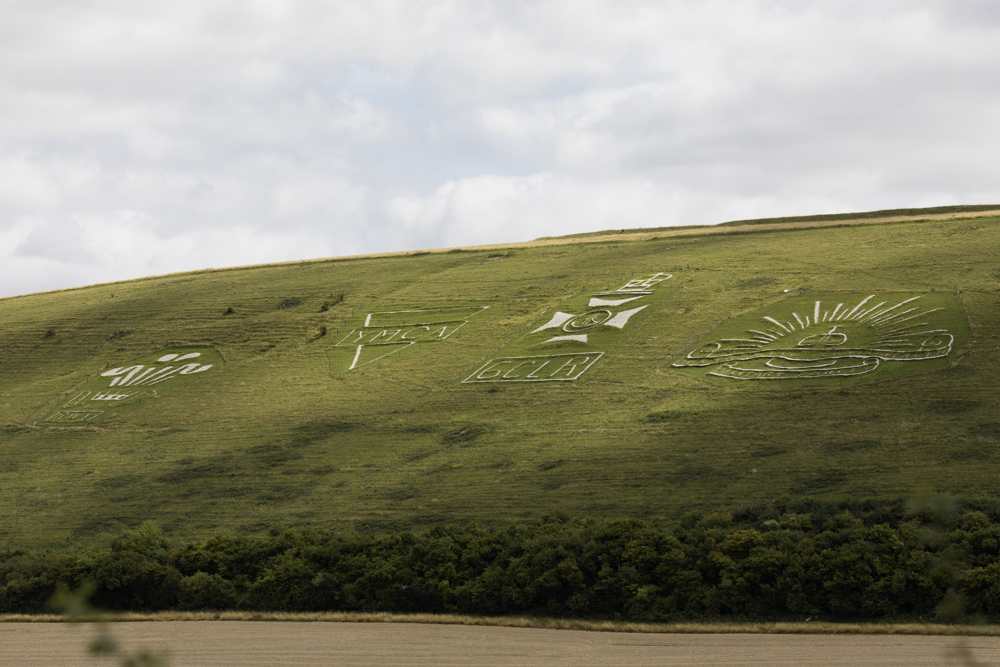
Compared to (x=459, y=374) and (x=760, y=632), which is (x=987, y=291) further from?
(x=760, y=632)

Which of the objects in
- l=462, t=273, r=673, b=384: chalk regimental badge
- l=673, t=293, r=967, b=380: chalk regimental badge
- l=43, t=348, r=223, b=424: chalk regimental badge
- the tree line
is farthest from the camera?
l=43, t=348, r=223, b=424: chalk regimental badge

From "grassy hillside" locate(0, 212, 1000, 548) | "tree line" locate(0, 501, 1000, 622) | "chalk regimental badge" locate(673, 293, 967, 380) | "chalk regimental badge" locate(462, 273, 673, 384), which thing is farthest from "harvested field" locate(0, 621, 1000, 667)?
"chalk regimental badge" locate(462, 273, 673, 384)

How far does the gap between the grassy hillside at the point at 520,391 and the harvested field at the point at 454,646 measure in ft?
31.3

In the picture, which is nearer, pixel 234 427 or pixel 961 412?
pixel 961 412

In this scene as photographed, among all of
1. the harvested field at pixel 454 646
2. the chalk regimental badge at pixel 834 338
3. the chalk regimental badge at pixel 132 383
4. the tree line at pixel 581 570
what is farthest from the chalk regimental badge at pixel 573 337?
the harvested field at pixel 454 646

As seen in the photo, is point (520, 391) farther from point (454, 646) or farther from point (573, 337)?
point (454, 646)

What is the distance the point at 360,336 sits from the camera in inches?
2441

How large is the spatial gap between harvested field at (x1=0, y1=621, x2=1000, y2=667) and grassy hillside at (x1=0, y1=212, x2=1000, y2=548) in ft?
31.3

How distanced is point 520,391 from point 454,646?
2643 centimetres

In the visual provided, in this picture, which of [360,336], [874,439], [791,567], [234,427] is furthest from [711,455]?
[360,336]

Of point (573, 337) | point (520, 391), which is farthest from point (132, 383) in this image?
point (573, 337)

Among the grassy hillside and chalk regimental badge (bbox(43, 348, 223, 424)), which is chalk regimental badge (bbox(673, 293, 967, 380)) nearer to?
the grassy hillside

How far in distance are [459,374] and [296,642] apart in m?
29.8

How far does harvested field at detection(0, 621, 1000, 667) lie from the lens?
19438mm
